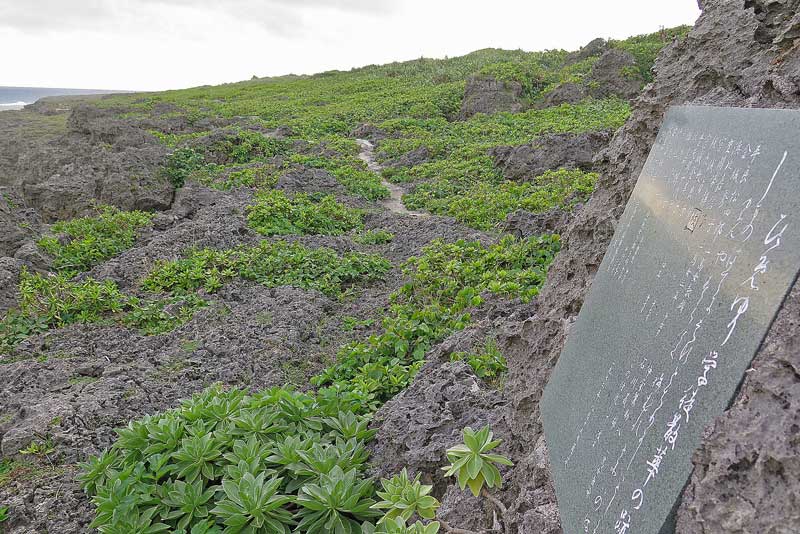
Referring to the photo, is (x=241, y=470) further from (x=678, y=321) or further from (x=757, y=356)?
(x=757, y=356)

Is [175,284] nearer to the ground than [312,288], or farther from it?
farther from it

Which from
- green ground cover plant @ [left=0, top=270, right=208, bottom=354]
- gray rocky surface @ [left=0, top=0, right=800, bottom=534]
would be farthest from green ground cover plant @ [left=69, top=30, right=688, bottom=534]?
green ground cover plant @ [left=0, top=270, right=208, bottom=354]

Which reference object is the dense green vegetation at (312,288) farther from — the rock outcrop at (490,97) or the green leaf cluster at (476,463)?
the rock outcrop at (490,97)

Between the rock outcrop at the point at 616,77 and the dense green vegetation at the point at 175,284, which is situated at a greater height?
the rock outcrop at the point at 616,77

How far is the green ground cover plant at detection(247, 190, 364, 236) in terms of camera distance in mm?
9680

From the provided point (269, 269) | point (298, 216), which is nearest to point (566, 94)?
point (298, 216)

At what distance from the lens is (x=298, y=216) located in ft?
33.0

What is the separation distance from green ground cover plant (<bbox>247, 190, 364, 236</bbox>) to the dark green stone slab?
7.63m

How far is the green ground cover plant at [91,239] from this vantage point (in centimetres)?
858

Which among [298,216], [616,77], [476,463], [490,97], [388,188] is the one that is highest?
[616,77]

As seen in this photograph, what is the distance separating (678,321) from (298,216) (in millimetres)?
8848

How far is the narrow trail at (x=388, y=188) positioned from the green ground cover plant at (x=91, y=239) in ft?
16.7


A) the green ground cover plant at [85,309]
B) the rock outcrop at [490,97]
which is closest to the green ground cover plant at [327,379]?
the green ground cover plant at [85,309]

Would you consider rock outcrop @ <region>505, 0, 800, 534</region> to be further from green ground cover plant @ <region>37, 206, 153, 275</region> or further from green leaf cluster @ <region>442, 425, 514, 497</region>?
green ground cover plant @ <region>37, 206, 153, 275</region>
